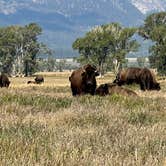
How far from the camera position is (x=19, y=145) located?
6.43 m

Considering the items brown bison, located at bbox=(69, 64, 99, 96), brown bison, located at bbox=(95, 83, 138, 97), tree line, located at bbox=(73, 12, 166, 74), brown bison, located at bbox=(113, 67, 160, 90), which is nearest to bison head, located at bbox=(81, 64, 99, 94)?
brown bison, located at bbox=(69, 64, 99, 96)

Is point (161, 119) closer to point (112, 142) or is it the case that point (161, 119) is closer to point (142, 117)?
point (142, 117)

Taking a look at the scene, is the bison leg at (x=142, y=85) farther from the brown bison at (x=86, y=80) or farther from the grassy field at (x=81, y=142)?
the grassy field at (x=81, y=142)

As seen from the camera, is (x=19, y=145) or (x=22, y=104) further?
(x=22, y=104)

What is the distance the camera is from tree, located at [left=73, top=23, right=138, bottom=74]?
11500cm

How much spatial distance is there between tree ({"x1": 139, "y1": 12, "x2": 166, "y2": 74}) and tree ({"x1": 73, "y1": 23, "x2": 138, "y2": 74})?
9701 mm

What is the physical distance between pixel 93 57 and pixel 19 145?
109 metres

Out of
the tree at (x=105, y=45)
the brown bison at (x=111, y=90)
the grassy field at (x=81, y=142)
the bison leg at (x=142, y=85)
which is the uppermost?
the tree at (x=105, y=45)

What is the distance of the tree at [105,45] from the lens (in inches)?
4528

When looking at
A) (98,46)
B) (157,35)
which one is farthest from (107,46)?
(157,35)

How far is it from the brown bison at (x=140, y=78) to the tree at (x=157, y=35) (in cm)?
5951

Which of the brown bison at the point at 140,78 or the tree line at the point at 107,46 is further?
the tree line at the point at 107,46

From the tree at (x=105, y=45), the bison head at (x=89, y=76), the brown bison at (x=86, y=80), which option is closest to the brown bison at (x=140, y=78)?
the brown bison at (x=86, y=80)

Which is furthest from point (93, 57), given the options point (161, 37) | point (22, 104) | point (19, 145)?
point (19, 145)
